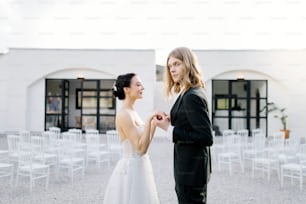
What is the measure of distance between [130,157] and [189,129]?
879 mm

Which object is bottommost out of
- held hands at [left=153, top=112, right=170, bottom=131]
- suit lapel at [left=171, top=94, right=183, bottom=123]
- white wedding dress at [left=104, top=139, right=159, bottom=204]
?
white wedding dress at [left=104, top=139, right=159, bottom=204]

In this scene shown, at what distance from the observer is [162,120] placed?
5.71ft

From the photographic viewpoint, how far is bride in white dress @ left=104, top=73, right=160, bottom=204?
2219 mm

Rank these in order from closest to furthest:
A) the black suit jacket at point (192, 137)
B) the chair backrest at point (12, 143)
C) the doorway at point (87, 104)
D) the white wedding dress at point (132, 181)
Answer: the black suit jacket at point (192, 137) < the white wedding dress at point (132, 181) < the chair backrest at point (12, 143) < the doorway at point (87, 104)

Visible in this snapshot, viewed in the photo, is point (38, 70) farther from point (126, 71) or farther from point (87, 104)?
point (126, 71)

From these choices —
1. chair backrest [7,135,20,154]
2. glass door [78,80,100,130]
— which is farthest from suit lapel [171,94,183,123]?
glass door [78,80,100,130]

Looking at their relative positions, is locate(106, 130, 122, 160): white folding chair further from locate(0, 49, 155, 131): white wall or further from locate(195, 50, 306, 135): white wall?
locate(195, 50, 306, 135): white wall

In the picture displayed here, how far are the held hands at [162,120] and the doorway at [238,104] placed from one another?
12.0 metres

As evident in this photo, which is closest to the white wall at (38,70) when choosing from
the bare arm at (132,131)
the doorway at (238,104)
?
the doorway at (238,104)

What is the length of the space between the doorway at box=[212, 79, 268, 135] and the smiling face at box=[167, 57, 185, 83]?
Answer: 12039 mm

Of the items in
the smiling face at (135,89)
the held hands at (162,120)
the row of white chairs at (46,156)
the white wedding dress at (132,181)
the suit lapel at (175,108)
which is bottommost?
the row of white chairs at (46,156)

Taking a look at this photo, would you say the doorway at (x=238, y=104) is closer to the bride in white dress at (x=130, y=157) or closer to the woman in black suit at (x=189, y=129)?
the bride in white dress at (x=130, y=157)

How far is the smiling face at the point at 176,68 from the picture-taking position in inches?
65.1

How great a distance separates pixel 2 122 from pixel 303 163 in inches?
455
